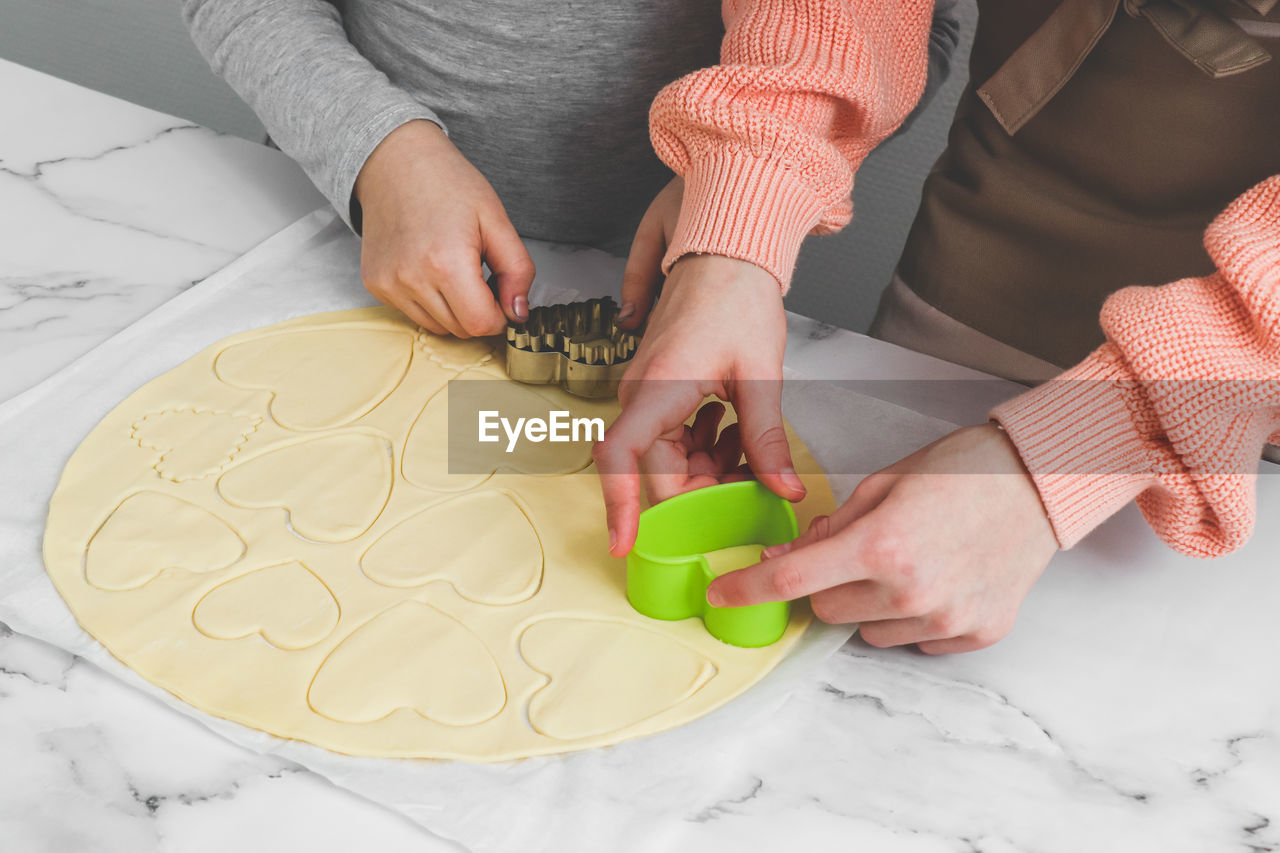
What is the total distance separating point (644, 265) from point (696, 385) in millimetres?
213

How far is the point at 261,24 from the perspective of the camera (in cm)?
93

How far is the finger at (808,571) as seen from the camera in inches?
22.3

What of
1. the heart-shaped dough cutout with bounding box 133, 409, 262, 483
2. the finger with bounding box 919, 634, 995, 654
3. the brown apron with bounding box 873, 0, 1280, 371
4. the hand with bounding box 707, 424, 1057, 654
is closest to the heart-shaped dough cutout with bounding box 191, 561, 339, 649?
the heart-shaped dough cutout with bounding box 133, 409, 262, 483

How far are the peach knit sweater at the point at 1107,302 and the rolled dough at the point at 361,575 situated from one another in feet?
0.60

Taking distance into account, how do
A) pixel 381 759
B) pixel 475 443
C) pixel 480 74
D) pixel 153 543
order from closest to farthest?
pixel 381 759 < pixel 153 543 < pixel 475 443 < pixel 480 74

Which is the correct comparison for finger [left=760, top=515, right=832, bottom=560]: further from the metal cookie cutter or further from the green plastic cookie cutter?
the metal cookie cutter

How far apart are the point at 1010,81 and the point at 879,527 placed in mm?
449

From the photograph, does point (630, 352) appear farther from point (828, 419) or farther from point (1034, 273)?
point (1034, 273)

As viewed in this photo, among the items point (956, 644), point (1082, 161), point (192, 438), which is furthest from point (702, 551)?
point (1082, 161)

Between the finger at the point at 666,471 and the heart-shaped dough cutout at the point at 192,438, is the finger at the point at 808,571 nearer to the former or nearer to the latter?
the finger at the point at 666,471

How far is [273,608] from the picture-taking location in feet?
2.02

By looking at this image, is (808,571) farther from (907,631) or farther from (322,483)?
(322,483)

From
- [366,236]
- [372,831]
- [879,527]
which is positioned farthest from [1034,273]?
[372,831]

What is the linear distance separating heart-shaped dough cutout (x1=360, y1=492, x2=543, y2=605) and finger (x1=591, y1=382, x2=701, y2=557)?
7cm
